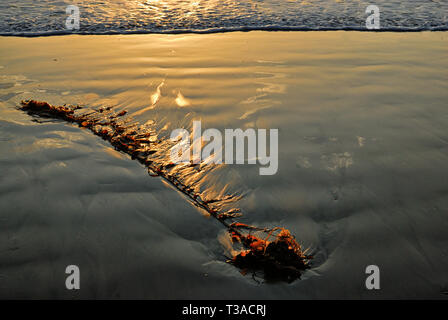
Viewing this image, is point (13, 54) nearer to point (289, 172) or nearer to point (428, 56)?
point (289, 172)

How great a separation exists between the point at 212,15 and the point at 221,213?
18.5 feet

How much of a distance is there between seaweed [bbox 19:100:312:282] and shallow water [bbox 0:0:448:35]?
344 cm

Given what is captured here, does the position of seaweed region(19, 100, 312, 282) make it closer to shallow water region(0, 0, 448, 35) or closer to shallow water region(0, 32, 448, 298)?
shallow water region(0, 32, 448, 298)

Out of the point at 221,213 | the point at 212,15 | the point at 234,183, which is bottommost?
the point at 221,213

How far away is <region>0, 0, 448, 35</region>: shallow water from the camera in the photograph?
5867 millimetres

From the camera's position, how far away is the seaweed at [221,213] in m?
1.62

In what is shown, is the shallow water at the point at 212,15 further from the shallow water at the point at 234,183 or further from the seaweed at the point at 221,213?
the seaweed at the point at 221,213

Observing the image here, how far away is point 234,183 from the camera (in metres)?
2.18

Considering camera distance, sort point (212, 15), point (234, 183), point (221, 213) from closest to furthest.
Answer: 1. point (221, 213)
2. point (234, 183)
3. point (212, 15)

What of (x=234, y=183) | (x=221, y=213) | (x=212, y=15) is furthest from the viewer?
(x=212, y=15)

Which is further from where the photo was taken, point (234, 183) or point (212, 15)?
point (212, 15)

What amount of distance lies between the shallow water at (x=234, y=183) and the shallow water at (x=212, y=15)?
2206 millimetres

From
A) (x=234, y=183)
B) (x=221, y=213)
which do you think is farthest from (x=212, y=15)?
(x=221, y=213)

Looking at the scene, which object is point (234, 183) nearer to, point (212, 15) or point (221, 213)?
point (221, 213)
